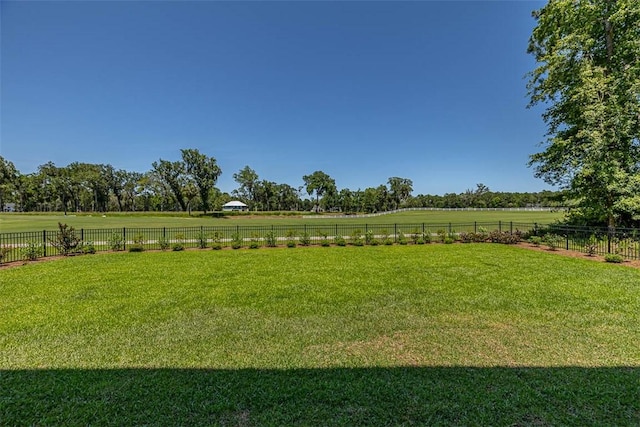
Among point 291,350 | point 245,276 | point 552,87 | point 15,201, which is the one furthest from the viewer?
point 15,201

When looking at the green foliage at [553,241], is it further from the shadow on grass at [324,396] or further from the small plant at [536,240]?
the shadow on grass at [324,396]

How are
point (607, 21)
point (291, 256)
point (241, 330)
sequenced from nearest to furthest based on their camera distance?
point (241, 330), point (291, 256), point (607, 21)

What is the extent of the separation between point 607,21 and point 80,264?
2708 centimetres

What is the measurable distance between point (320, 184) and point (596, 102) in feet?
234

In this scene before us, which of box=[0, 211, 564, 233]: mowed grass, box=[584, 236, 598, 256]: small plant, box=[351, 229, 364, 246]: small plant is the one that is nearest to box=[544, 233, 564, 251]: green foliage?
box=[584, 236, 598, 256]: small plant

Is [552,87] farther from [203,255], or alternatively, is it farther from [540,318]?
[203,255]

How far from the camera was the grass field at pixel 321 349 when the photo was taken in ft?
9.00

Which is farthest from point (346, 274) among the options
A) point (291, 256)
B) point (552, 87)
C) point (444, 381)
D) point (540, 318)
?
point (552, 87)

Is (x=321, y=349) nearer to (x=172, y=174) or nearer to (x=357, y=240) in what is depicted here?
(x=357, y=240)

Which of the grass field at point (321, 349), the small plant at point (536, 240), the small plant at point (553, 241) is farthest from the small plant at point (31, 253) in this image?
the small plant at point (536, 240)

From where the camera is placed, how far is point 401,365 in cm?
355

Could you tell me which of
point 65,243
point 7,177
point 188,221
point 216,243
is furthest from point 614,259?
point 7,177

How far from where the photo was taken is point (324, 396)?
292cm

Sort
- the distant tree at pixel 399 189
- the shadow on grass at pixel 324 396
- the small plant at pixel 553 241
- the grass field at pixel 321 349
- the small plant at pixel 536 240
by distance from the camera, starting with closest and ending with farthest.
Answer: the shadow on grass at pixel 324 396
the grass field at pixel 321 349
the small plant at pixel 553 241
the small plant at pixel 536 240
the distant tree at pixel 399 189
